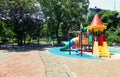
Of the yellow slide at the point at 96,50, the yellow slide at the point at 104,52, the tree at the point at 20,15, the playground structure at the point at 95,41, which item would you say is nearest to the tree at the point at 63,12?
the tree at the point at 20,15

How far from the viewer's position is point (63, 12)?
3791 cm

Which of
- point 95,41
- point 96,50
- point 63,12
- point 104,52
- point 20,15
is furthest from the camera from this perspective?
point 63,12

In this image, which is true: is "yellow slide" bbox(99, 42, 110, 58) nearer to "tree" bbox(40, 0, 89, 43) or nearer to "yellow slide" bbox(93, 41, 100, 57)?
"yellow slide" bbox(93, 41, 100, 57)

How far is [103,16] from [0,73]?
36503 millimetres

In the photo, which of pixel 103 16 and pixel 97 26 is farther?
pixel 103 16

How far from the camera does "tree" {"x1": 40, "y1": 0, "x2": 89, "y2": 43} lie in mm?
37781

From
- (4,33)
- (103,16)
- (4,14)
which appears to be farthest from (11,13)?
(103,16)

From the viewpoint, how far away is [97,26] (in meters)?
22.9

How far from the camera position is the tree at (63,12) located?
3778cm

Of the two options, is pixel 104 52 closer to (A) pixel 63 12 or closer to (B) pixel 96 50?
(B) pixel 96 50

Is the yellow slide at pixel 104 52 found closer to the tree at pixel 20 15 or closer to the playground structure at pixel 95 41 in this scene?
the playground structure at pixel 95 41

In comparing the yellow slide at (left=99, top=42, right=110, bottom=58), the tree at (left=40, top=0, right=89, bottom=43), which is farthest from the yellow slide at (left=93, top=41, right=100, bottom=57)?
the tree at (left=40, top=0, right=89, bottom=43)

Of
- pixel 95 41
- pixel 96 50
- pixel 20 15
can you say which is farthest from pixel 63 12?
pixel 96 50

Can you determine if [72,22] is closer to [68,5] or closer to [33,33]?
[68,5]
